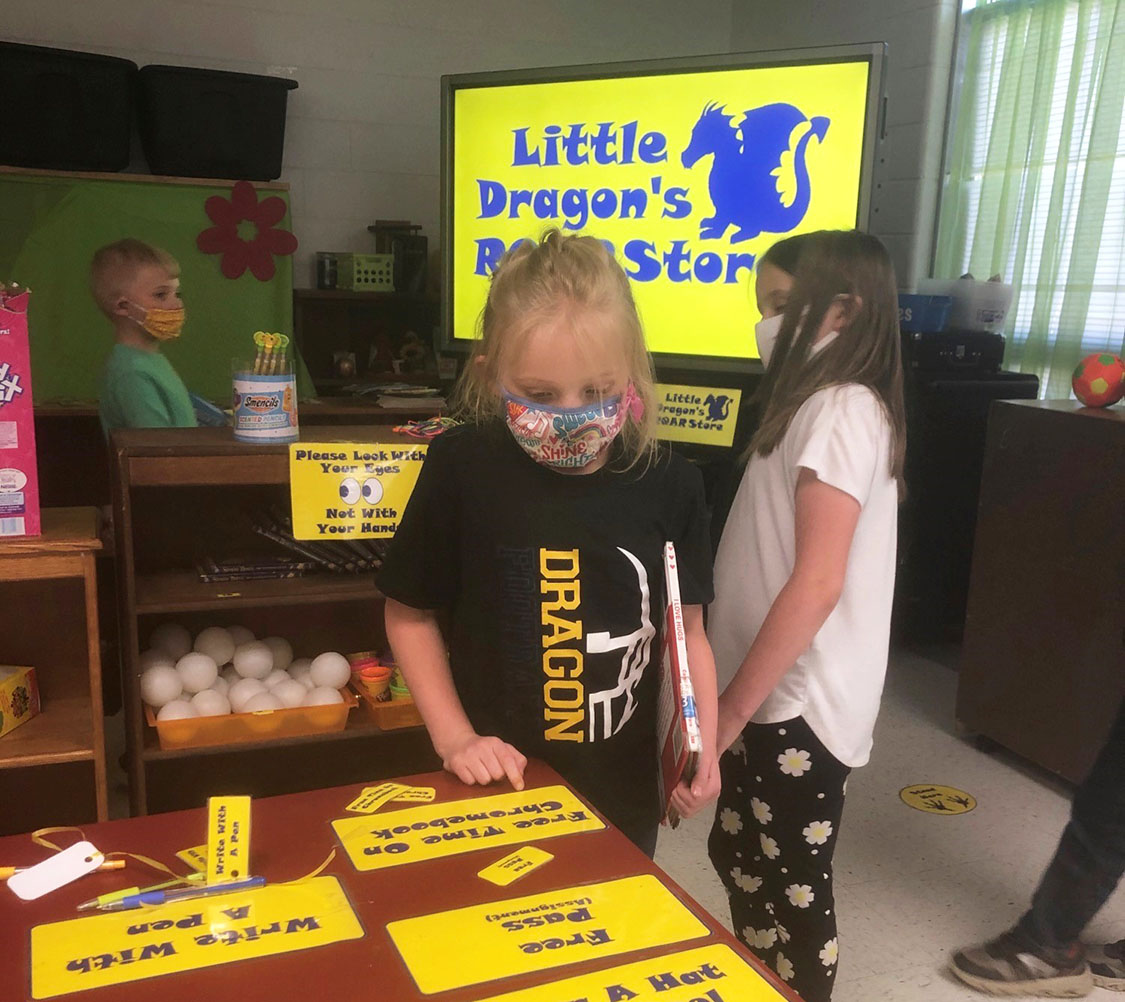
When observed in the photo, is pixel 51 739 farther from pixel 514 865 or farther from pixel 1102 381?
pixel 1102 381

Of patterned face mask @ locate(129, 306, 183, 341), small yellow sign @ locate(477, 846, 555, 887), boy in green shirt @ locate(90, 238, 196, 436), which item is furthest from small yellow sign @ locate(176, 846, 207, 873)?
patterned face mask @ locate(129, 306, 183, 341)

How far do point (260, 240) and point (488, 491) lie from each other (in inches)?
125

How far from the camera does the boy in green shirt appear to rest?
2248 mm

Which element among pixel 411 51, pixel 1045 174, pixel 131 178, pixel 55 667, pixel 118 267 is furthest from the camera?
pixel 411 51

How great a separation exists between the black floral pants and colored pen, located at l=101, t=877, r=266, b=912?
781 mm

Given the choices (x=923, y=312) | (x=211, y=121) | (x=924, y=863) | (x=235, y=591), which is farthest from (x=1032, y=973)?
(x=211, y=121)

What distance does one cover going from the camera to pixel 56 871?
2.51 feet

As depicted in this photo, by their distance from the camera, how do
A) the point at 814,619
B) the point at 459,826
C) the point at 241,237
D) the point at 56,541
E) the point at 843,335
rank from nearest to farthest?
the point at 459,826 < the point at 814,619 < the point at 843,335 < the point at 56,541 < the point at 241,237

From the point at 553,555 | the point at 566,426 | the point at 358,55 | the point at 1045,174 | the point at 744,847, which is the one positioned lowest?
the point at 744,847

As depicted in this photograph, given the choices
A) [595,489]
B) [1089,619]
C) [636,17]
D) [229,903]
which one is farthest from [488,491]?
[636,17]

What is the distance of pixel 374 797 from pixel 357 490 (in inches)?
29.5

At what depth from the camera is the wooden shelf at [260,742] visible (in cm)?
166

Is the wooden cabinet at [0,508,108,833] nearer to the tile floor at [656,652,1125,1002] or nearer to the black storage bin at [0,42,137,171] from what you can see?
the tile floor at [656,652,1125,1002]

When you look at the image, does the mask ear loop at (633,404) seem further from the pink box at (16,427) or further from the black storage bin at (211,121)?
the black storage bin at (211,121)
